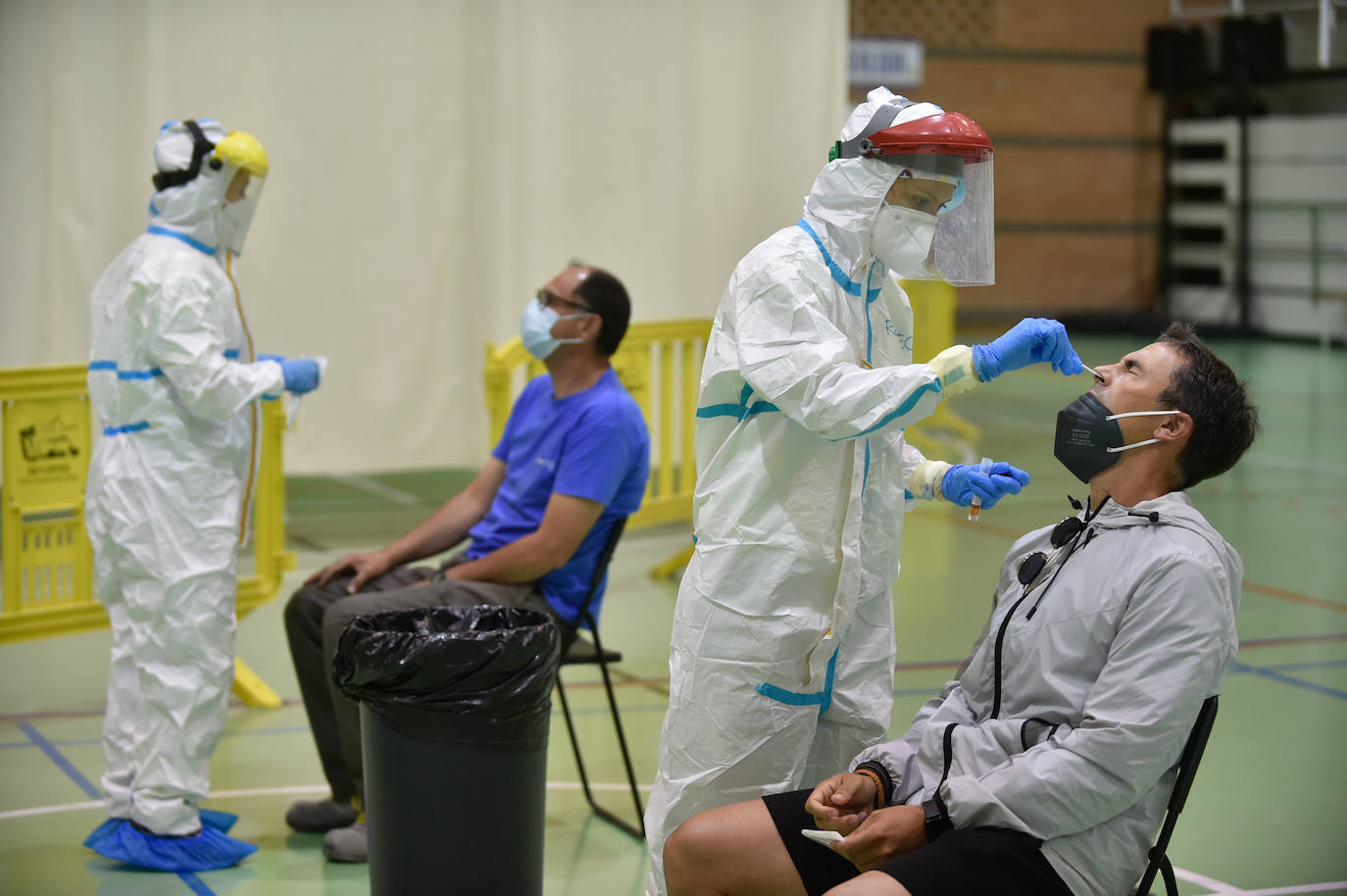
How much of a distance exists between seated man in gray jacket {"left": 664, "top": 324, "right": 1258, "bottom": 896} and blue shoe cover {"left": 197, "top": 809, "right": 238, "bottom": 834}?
1671 mm

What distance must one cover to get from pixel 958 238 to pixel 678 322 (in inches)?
148

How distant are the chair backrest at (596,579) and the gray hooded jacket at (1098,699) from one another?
1370 millimetres

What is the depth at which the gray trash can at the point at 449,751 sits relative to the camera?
2.90 m

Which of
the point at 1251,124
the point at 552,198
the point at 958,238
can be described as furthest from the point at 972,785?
the point at 1251,124

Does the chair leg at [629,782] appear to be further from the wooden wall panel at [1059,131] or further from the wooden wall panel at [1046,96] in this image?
the wooden wall panel at [1046,96]

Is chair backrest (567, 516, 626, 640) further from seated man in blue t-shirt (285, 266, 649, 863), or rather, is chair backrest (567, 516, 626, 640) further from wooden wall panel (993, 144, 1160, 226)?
wooden wall panel (993, 144, 1160, 226)

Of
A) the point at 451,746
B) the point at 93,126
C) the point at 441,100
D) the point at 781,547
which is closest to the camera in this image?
the point at 781,547

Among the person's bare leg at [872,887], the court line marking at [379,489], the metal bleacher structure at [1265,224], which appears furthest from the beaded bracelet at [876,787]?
the metal bleacher structure at [1265,224]

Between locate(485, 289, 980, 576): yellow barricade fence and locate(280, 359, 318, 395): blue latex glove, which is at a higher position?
locate(280, 359, 318, 395): blue latex glove

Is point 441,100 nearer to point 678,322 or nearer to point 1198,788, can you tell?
point 678,322

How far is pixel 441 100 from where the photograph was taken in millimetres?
7895

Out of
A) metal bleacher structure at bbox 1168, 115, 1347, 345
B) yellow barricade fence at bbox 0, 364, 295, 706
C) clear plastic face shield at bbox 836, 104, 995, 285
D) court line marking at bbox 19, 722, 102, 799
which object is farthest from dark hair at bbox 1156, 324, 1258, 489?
metal bleacher structure at bbox 1168, 115, 1347, 345

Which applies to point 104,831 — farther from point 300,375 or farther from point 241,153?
point 241,153

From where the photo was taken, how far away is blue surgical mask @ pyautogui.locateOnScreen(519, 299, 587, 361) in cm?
384
